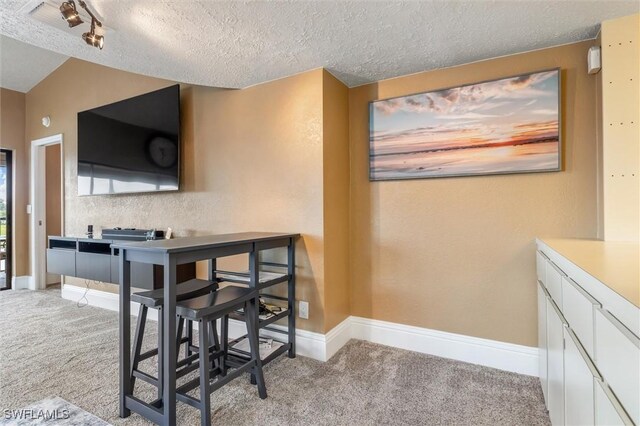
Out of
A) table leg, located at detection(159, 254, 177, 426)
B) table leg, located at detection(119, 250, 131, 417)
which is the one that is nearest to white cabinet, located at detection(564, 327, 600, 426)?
table leg, located at detection(159, 254, 177, 426)

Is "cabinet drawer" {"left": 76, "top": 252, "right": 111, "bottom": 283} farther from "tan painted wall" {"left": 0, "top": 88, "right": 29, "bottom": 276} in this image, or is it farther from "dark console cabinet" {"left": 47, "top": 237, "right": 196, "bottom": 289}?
"tan painted wall" {"left": 0, "top": 88, "right": 29, "bottom": 276}

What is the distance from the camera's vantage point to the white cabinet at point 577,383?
34.2 inches

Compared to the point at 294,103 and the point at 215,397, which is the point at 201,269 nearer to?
the point at 215,397

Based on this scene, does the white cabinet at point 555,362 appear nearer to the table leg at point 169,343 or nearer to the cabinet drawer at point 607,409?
the cabinet drawer at point 607,409

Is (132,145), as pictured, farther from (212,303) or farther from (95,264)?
(212,303)

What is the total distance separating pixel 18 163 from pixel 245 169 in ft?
12.6

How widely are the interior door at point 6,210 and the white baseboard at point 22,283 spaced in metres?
0.10

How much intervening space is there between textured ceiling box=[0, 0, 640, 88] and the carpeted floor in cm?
202

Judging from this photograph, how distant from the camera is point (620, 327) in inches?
26.2

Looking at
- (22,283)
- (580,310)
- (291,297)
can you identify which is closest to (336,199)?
(291,297)

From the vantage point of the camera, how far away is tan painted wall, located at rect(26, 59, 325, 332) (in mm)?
2295

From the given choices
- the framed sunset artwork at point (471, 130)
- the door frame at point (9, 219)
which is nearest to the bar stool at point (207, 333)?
the framed sunset artwork at point (471, 130)

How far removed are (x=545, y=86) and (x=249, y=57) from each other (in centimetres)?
186

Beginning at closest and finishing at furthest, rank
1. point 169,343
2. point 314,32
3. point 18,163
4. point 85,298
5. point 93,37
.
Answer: point 169,343 → point 93,37 → point 314,32 → point 85,298 → point 18,163
